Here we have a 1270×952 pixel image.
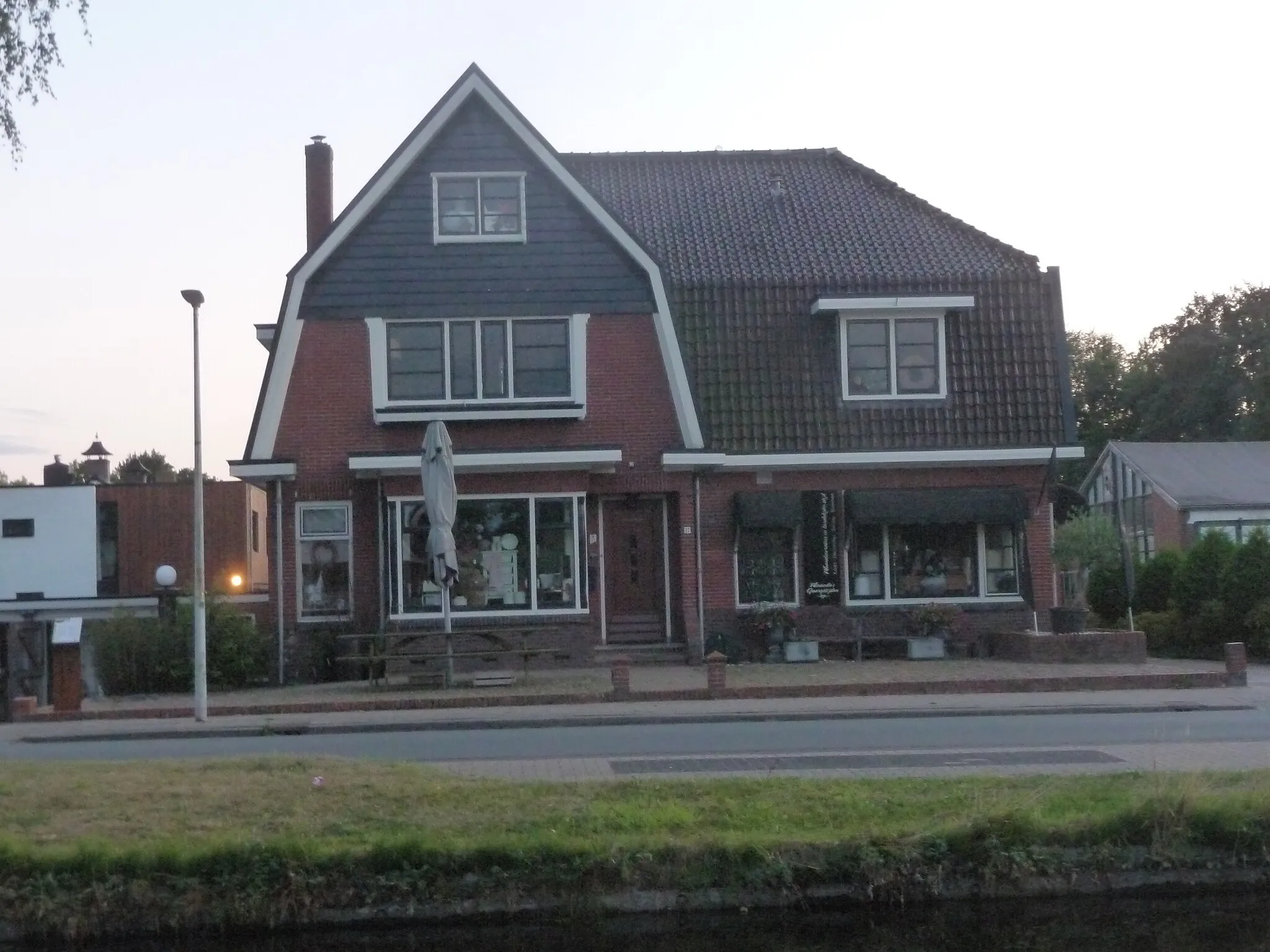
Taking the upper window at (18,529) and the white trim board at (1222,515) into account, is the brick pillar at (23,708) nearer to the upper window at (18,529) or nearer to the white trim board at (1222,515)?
the upper window at (18,529)

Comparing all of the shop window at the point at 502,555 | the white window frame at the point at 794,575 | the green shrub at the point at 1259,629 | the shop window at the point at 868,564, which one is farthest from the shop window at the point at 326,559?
the green shrub at the point at 1259,629

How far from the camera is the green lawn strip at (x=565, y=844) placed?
369 inches

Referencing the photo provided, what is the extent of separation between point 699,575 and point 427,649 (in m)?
4.93

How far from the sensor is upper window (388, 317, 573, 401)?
26547mm

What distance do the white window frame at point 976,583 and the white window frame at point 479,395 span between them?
18.3 ft

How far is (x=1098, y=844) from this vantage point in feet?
32.1

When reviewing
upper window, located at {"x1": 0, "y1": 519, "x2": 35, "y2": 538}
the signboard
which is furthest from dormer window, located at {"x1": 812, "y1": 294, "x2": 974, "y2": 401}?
upper window, located at {"x1": 0, "y1": 519, "x2": 35, "y2": 538}

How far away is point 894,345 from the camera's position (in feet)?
90.5

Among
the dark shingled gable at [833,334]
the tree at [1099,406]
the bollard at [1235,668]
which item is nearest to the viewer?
the bollard at [1235,668]

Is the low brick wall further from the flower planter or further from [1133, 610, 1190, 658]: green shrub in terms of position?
[1133, 610, 1190, 658]: green shrub

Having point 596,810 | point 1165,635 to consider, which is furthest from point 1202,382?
point 596,810

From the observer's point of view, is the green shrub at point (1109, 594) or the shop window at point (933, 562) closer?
the shop window at point (933, 562)

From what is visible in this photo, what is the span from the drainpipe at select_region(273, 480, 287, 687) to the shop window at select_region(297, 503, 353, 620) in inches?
13.0

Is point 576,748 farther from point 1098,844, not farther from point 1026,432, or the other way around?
point 1026,432
